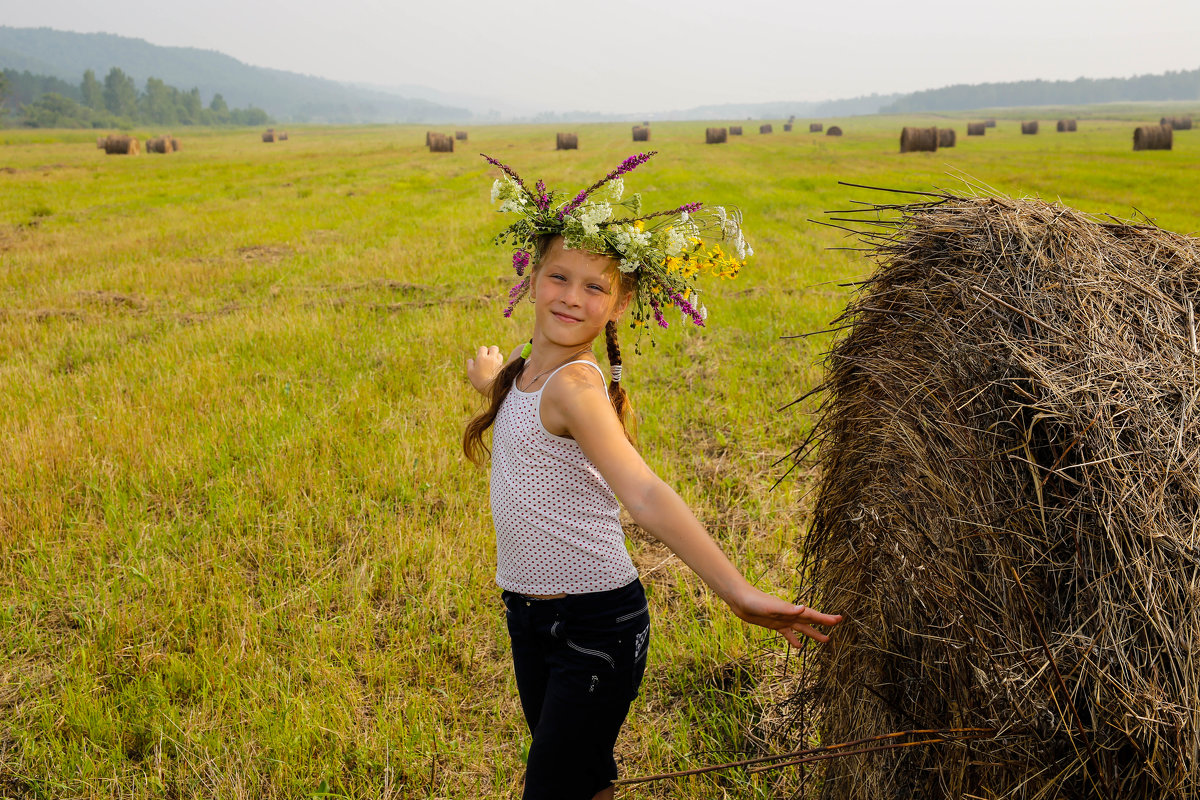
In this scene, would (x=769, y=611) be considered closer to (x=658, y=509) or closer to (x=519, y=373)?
(x=658, y=509)

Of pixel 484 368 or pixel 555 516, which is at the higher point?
pixel 484 368

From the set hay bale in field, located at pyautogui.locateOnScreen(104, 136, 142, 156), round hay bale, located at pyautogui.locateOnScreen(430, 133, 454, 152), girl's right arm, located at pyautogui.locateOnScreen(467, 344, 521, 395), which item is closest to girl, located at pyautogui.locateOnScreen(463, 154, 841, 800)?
girl's right arm, located at pyautogui.locateOnScreen(467, 344, 521, 395)

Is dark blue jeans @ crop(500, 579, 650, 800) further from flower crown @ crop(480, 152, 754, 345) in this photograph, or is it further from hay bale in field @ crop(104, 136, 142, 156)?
hay bale in field @ crop(104, 136, 142, 156)

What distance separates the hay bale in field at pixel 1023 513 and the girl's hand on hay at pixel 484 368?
4.44ft

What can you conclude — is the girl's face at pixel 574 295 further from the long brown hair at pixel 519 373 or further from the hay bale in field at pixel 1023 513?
the hay bale in field at pixel 1023 513

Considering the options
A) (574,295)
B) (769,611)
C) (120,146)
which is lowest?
(769,611)

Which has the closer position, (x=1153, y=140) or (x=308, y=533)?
(x=308, y=533)

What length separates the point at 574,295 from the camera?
2.28m

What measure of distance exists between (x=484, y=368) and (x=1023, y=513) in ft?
6.23

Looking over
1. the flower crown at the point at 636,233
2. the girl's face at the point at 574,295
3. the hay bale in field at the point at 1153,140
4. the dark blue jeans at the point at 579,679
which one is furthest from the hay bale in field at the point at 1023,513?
the hay bale in field at the point at 1153,140

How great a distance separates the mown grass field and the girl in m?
0.75

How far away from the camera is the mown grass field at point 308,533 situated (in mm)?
2885

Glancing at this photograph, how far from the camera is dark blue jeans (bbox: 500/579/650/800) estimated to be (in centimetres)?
219

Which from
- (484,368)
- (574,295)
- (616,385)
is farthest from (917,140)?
(574,295)
